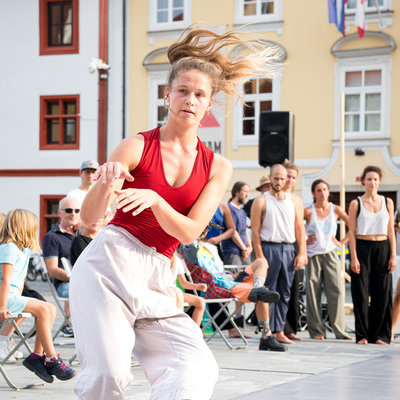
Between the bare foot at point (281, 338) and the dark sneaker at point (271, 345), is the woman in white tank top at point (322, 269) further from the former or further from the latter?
A: the dark sneaker at point (271, 345)

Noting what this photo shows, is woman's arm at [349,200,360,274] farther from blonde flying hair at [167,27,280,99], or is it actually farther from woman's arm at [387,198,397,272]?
blonde flying hair at [167,27,280,99]

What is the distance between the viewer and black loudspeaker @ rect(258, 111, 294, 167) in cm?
1267

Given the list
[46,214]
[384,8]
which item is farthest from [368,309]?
[46,214]

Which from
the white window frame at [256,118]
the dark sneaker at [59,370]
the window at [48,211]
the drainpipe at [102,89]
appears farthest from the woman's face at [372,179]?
the window at [48,211]

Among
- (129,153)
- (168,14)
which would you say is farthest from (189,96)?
(168,14)

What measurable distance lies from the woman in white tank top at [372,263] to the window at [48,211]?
18.3 m

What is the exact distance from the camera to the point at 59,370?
6438 mm

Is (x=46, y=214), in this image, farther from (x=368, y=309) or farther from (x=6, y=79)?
(x=368, y=309)

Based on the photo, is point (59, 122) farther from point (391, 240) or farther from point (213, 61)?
point (213, 61)

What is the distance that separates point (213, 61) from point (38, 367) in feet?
11.8

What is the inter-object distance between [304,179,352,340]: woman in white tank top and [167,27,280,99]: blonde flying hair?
6494mm

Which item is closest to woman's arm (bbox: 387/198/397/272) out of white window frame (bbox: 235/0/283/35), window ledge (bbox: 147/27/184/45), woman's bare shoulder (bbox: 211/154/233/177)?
woman's bare shoulder (bbox: 211/154/233/177)

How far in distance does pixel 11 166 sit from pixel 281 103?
30.0 feet

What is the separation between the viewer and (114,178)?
3031mm
